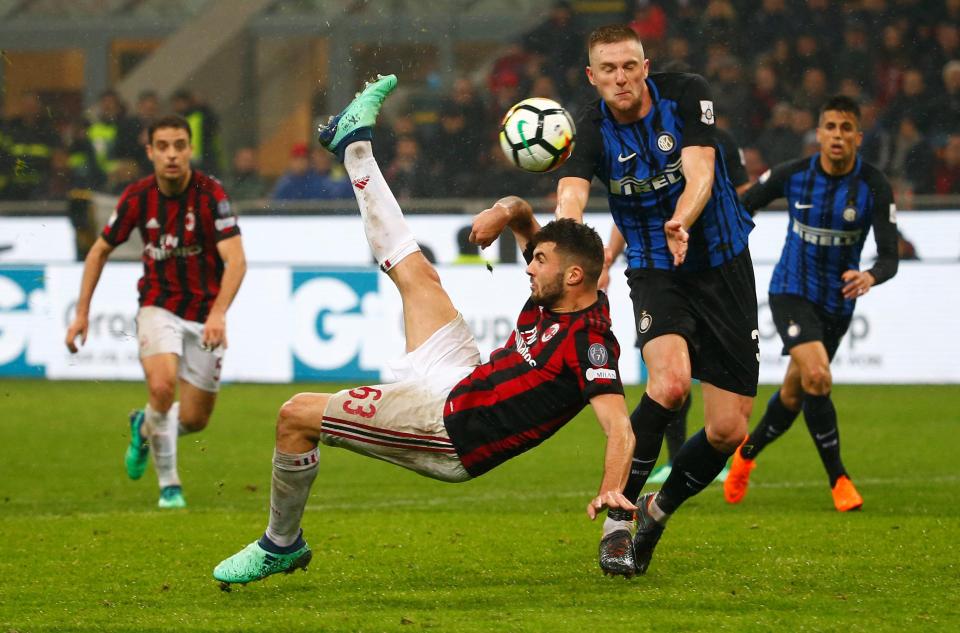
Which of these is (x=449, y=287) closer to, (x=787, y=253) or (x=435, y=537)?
(x=787, y=253)

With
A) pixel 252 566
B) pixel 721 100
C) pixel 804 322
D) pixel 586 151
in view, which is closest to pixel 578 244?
pixel 586 151

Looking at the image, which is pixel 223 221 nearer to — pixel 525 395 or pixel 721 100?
pixel 525 395

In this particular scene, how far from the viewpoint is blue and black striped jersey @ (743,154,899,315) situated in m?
8.18

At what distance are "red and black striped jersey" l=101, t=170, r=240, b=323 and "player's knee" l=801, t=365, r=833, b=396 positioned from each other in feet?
10.8

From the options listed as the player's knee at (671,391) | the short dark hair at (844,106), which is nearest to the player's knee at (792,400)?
the short dark hair at (844,106)

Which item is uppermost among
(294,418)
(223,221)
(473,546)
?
(223,221)

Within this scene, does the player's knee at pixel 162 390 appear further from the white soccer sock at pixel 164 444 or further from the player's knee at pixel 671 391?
the player's knee at pixel 671 391

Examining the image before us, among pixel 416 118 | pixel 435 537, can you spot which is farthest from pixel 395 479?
pixel 416 118

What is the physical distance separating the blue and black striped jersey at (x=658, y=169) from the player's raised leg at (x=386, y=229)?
0.80 meters

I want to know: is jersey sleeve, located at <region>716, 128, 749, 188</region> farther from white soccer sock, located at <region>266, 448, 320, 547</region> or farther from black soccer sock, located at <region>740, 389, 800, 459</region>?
white soccer sock, located at <region>266, 448, 320, 547</region>

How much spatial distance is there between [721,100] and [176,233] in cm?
844

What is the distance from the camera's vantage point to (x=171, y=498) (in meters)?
8.11

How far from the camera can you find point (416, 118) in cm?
1680

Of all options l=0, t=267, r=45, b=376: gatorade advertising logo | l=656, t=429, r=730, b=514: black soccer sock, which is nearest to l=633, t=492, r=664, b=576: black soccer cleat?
l=656, t=429, r=730, b=514: black soccer sock
